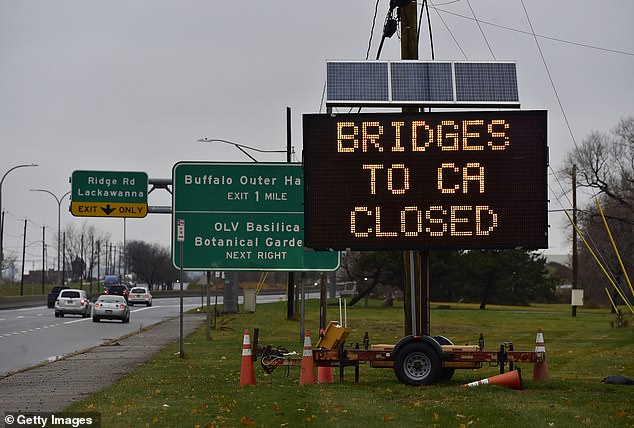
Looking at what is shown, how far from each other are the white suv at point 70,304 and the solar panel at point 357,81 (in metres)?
40.6

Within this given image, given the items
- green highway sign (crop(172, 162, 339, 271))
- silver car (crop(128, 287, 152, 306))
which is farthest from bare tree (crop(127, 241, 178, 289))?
green highway sign (crop(172, 162, 339, 271))

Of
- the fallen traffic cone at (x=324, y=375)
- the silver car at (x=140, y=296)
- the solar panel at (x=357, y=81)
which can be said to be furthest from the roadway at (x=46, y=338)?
the silver car at (x=140, y=296)

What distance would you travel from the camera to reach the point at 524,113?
1485 cm

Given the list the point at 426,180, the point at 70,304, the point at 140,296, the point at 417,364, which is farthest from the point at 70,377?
the point at 140,296

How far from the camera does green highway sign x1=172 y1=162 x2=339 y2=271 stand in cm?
2881

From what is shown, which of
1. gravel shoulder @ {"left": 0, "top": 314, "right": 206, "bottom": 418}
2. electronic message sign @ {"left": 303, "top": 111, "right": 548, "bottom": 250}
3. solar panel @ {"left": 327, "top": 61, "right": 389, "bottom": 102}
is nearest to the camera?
gravel shoulder @ {"left": 0, "top": 314, "right": 206, "bottom": 418}

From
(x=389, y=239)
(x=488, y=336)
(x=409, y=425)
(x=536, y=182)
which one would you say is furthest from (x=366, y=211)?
(x=488, y=336)

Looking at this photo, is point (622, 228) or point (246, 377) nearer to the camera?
point (246, 377)

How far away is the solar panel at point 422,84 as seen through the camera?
15820mm

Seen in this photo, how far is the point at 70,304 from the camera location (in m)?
53.9

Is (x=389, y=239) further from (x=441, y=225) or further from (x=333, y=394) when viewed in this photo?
(x=333, y=394)

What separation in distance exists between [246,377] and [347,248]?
9.51 ft

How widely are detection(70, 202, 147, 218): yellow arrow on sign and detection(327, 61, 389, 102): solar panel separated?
2355 cm

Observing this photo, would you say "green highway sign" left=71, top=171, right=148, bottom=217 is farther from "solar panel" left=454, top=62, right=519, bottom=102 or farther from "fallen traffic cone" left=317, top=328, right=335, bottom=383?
"solar panel" left=454, top=62, right=519, bottom=102
